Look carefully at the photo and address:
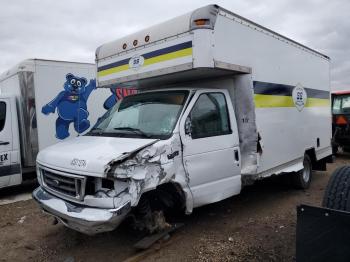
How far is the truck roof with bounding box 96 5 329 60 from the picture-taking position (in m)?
4.54

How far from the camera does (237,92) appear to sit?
18.0 feet

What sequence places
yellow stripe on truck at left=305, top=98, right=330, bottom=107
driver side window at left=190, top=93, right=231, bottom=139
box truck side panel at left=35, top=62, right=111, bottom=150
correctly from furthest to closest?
box truck side panel at left=35, top=62, right=111, bottom=150, yellow stripe on truck at left=305, top=98, right=330, bottom=107, driver side window at left=190, top=93, right=231, bottom=139

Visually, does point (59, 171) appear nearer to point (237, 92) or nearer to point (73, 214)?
point (73, 214)

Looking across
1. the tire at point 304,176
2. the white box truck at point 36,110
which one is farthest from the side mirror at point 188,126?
the white box truck at point 36,110

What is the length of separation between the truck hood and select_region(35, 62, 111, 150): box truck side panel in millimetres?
3340

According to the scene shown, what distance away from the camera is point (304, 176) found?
24.9 ft

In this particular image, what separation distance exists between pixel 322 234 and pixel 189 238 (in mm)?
2394

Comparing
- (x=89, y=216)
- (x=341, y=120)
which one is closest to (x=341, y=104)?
(x=341, y=120)

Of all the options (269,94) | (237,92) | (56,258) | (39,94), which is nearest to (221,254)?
(56,258)

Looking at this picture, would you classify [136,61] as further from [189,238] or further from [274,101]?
[189,238]

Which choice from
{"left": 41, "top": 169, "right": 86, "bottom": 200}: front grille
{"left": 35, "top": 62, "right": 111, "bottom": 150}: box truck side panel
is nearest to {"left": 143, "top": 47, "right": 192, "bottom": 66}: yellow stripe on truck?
{"left": 41, "top": 169, "right": 86, "bottom": 200}: front grille

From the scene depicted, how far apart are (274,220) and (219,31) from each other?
3078mm

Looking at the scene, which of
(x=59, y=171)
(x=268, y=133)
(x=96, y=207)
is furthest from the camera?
(x=268, y=133)

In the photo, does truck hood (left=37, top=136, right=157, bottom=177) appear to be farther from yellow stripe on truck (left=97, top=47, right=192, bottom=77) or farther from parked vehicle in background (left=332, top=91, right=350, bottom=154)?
parked vehicle in background (left=332, top=91, right=350, bottom=154)
